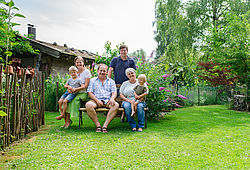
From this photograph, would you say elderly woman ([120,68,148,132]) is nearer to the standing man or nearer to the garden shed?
the standing man

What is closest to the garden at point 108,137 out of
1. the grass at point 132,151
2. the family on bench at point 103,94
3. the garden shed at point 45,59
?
the grass at point 132,151

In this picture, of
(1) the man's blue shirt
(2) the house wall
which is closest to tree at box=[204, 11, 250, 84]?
(1) the man's blue shirt

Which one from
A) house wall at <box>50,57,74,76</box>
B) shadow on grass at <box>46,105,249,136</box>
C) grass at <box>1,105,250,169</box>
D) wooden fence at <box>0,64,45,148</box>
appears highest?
house wall at <box>50,57,74,76</box>

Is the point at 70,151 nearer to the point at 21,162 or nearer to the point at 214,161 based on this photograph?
the point at 21,162

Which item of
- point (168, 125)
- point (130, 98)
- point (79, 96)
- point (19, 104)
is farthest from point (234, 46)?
point (19, 104)

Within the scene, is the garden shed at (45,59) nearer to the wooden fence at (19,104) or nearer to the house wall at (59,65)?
the house wall at (59,65)

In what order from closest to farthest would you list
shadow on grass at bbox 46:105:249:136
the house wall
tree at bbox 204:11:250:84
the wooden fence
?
the wooden fence, shadow on grass at bbox 46:105:249:136, tree at bbox 204:11:250:84, the house wall

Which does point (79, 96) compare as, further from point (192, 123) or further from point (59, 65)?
point (59, 65)

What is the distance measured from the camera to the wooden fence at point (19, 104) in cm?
299

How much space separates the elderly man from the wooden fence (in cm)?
109

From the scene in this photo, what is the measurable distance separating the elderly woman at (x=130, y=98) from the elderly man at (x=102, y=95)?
215 millimetres

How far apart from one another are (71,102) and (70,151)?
184 cm

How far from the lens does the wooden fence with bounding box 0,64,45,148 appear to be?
2994 millimetres

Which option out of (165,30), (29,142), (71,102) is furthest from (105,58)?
(165,30)
